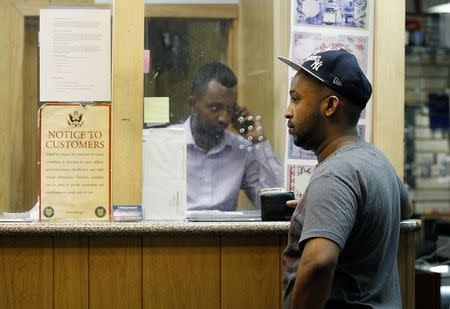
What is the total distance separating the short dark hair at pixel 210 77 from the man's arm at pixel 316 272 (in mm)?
2000

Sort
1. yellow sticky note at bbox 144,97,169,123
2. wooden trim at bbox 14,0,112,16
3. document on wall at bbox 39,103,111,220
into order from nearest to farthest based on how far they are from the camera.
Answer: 1. document on wall at bbox 39,103,111,220
2. yellow sticky note at bbox 144,97,169,123
3. wooden trim at bbox 14,0,112,16

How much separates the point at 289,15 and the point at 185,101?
0.70m

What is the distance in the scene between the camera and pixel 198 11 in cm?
487

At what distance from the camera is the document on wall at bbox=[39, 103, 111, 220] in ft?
10.3

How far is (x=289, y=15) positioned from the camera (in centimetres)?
353

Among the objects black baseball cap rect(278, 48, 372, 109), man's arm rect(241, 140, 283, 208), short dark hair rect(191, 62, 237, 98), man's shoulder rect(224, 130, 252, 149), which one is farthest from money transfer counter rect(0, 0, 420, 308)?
black baseball cap rect(278, 48, 372, 109)

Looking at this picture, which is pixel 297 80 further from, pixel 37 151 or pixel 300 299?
pixel 37 151

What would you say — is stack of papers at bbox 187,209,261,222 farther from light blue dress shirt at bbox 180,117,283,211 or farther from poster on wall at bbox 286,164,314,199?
poster on wall at bbox 286,164,314,199

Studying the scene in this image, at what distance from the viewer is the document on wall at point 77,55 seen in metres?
3.24

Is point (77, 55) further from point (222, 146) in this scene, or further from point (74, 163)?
point (222, 146)

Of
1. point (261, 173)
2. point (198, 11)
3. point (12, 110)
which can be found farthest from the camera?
point (198, 11)

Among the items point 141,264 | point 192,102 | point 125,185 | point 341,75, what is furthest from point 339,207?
point 192,102

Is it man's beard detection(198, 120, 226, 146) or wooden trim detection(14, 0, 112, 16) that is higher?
wooden trim detection(14, 0, 112, 16)

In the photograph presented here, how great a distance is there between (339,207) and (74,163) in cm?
140
